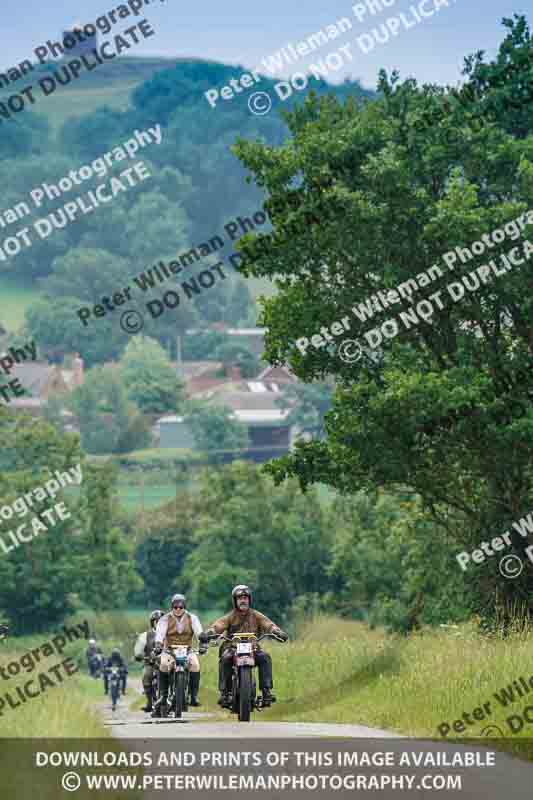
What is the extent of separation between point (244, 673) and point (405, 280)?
45.3 ft

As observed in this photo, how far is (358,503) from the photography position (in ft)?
304

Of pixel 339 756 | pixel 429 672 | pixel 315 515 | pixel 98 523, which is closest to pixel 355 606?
pixel 315 515

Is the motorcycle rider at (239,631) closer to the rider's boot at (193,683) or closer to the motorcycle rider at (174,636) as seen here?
the motorcycle rider at (174,636)

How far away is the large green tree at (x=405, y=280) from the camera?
A: 1196 inches

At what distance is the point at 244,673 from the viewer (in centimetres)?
1870

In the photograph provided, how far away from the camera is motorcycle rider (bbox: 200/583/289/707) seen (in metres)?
19.0

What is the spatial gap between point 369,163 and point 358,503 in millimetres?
61771

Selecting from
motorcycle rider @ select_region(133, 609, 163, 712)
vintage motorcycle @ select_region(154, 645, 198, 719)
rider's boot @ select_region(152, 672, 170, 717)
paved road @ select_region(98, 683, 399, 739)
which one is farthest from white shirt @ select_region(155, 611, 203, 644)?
motorcycle rider @ select_region(133, 609, 163, 712)

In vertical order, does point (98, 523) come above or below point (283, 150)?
below

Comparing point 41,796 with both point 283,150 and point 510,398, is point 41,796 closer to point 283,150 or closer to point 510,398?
point 510,398

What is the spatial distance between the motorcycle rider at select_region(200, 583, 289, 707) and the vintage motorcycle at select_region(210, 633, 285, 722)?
62mm

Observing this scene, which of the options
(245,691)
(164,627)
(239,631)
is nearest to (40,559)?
(164,627)

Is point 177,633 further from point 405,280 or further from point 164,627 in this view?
point 405,280

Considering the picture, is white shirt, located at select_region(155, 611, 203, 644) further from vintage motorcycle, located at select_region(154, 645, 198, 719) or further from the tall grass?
the tall grass
